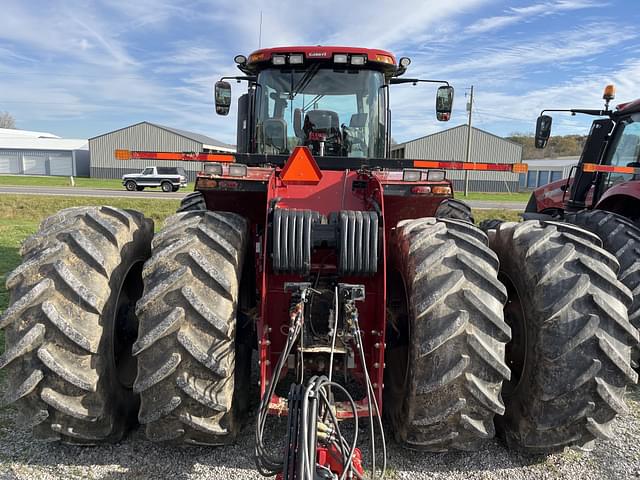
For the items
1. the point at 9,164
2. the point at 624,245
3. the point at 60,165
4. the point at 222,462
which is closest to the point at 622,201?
the point at 624,245

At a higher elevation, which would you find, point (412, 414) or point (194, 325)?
point (194, 325)

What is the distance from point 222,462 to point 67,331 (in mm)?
1253

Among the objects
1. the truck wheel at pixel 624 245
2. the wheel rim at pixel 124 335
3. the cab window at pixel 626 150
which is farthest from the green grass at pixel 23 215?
the cab window at pixel 626 150

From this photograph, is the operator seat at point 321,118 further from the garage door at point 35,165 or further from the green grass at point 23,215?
the garage door at point 35,165

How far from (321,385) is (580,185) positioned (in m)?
5.94

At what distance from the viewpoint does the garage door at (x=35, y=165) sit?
2414 inches

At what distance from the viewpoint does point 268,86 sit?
4.95m

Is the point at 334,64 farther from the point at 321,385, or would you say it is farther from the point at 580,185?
the point at 580,185

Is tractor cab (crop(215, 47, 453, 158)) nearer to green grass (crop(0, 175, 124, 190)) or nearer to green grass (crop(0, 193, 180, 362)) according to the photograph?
green grass (crop(0, 193, 180, 362))

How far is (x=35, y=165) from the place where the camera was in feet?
204

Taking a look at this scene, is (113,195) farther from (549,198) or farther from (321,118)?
(321,118)

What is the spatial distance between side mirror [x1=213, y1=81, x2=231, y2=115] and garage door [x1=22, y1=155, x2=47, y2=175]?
6443cm

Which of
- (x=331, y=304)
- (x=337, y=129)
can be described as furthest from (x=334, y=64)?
(x=331, y=304)

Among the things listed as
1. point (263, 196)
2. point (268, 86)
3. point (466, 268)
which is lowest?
point (466, 268)
